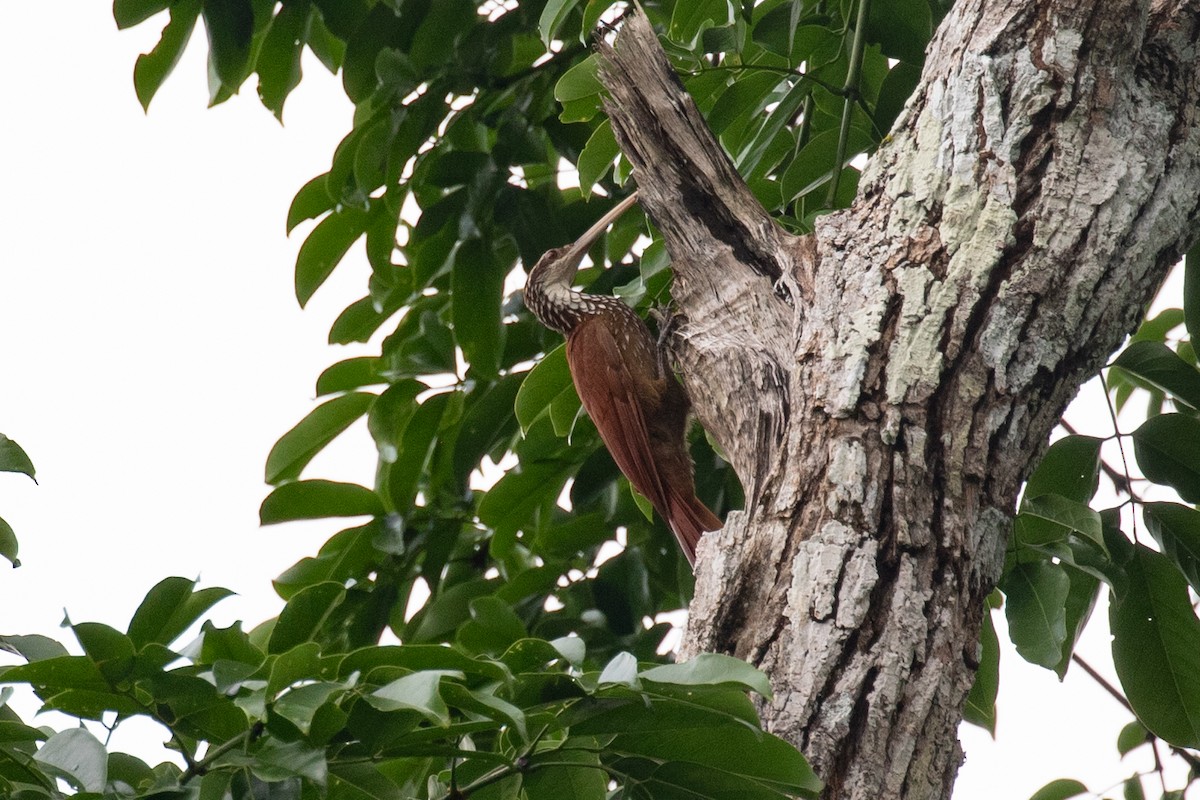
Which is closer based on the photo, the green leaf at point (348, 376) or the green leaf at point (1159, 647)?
the green leaf at point (1159, 647)

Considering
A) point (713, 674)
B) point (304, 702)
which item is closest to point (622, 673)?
point (713, 674)

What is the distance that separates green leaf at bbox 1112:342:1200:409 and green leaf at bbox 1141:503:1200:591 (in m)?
0.23

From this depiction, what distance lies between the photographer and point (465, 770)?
58.2 inches

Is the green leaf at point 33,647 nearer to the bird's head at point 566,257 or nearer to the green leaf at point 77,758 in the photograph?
the green leaf at point 77,758

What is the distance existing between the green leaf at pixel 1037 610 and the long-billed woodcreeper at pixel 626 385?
945 millimetres

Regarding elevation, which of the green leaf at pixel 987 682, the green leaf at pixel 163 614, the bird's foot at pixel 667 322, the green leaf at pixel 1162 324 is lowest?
the green leaf at pixel 163 614

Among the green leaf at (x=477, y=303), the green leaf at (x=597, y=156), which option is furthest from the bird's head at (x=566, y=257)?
the green leaf at (x=597, y=156)

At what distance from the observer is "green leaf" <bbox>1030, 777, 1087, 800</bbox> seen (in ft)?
9.55

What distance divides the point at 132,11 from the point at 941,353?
1986 mm

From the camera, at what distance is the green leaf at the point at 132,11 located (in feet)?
8.77

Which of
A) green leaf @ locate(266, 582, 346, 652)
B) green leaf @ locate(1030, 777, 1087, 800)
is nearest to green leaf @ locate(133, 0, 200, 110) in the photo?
green leaf @ locate(266, 582, 346, 652)

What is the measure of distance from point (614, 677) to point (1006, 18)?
1310 mm

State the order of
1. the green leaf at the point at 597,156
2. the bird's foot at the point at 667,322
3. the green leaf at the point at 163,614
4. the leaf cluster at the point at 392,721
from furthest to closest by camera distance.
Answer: the green leaf at the point at 597,156 → the bird's foot at the point at 667,322 → the green leaf at the point at 163,614 → the leaf cluster at the point at 392,721

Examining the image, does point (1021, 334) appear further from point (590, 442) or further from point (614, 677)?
point (590, 442)
